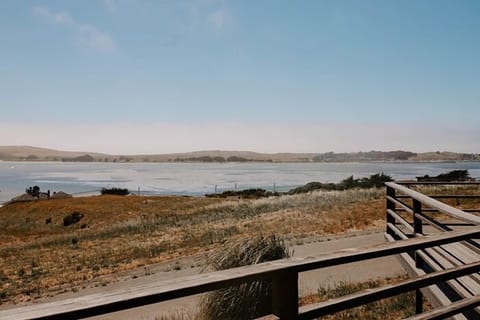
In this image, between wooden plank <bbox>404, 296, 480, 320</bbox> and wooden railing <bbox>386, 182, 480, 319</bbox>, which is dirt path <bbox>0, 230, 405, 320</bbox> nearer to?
wooden plank <bbox>404, 296, 480, 320</bbox>

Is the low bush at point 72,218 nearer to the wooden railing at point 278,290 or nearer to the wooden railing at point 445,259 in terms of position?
the wooden railing at point 445,259

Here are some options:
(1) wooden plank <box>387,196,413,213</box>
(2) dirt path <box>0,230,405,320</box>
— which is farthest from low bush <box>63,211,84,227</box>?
(1) wooden plank <box>387,196,413,213</box>

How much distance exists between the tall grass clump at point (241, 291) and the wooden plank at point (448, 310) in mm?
2759

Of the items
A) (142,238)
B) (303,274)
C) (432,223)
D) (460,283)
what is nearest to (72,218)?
(142,238)

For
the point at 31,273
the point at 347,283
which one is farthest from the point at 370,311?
the point at 31,273

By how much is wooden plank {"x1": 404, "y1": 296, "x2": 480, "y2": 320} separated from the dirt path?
1.33 m

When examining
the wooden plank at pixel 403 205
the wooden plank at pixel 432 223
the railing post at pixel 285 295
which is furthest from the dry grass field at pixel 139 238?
the railing post at pixel 285 295

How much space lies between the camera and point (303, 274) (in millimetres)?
8266

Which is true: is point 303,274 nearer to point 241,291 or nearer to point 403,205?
point 403,205

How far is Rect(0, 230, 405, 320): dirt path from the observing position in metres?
7.12

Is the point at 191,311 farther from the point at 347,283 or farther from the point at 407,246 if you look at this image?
the point at 407,246

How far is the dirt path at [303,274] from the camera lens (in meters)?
7.12

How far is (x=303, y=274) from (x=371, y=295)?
6084 mm

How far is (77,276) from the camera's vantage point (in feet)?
40.6
